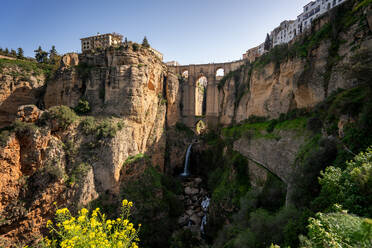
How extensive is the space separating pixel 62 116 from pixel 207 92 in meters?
22.3

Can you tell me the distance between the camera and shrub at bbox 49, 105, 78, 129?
14867 mm

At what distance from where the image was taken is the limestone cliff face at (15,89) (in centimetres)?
1958

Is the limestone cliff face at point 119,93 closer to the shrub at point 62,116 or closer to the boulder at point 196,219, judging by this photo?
the shrub at point 62,116

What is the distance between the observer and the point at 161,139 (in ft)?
78.2

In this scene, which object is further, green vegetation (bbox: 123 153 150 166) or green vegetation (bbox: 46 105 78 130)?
green vegetation (bbox: 123 153 150 166)

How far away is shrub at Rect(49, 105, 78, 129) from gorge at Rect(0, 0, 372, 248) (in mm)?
89

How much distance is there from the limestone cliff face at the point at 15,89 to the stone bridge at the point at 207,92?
20.7 m

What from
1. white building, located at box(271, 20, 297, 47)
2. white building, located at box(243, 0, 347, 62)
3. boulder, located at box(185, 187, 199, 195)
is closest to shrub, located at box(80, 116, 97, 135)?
boulder, located at box(185, 187, 199, 195)

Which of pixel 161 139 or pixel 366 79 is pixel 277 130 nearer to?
pixel 366 79

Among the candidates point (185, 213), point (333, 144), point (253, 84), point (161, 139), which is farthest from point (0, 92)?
point (333, 144)

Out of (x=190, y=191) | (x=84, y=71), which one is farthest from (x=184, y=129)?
(x=84, y=71)

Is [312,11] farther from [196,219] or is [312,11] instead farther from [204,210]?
[196,219]

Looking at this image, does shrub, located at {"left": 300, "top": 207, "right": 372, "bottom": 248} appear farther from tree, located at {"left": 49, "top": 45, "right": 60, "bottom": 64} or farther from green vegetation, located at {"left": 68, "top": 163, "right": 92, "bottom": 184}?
tree, located at {"left": 49, "top": 45, "right": 60, "bottom": 64}

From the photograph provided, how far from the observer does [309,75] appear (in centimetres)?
1183
